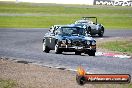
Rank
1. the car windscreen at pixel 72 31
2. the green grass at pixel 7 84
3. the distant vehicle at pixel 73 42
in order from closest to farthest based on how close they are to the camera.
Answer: the green grass at pixel 7 84, the distant vehicle at pixel 73 42, the car windscreen at pixel 72 31

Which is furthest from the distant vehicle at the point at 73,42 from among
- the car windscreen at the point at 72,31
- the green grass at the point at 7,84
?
the green grass at the point at 7,84

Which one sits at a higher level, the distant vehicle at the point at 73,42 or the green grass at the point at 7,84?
the green grass at the point at 7,84

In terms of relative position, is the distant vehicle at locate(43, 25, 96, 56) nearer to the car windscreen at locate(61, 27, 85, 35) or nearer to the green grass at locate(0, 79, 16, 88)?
the car windscreen at locate(61, 27, 85, 35)

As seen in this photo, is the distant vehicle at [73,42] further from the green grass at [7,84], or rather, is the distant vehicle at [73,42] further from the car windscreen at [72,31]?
the green grass at [7,84]

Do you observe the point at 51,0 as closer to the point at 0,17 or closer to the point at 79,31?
the point at 0,17

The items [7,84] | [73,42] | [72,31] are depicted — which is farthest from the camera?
[72,31]

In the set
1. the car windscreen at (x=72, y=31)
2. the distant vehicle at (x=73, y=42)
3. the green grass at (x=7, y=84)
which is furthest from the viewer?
the car windscreen at (x=72, y=31)

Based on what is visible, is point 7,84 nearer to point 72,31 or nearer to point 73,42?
point 73,42

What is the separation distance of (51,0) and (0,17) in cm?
10308

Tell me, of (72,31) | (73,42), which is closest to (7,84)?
(73,42)

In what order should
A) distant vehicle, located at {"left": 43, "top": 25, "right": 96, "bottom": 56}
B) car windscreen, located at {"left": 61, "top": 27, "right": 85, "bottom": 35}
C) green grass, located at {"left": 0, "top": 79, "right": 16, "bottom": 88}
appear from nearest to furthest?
1. green grass, located at {"left": 0, "top": 79, "right": 16, "bottom": 88}
2. distant vehicle, located at {"left": 43, "top": 25, "right": 96, "bottom": 56}
3. car windscreen, located at {"left": 61, "top": 27, "right": 85, "bottom": 35}

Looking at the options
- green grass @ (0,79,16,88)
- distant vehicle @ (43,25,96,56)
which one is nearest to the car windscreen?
distant vehicle @ (43,25,96,56)

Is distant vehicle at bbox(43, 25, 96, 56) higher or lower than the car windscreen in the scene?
lower

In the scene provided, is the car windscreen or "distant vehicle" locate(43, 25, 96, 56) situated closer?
"distant vehicle" locate(43, 25, 96, 56)
